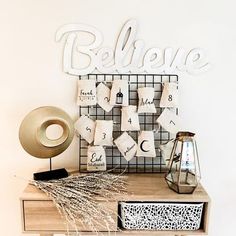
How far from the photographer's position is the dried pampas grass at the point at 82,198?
143 cm

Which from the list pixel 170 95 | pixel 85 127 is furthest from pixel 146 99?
pixel 85 127

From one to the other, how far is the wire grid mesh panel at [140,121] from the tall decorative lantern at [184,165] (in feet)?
0.68

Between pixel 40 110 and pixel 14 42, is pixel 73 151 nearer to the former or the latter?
pixel 40 110

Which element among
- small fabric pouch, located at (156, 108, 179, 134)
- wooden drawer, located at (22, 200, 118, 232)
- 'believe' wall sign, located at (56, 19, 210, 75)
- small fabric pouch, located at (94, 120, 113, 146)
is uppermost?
'believe' wall sign, located at (56, 19, 210, 75)

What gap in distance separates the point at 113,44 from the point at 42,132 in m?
0.53

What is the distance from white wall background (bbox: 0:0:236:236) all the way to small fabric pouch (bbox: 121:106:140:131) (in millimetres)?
240

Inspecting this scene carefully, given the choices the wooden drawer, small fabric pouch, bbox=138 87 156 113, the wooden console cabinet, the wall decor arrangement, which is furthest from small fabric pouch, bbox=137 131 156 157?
the wooden drawer

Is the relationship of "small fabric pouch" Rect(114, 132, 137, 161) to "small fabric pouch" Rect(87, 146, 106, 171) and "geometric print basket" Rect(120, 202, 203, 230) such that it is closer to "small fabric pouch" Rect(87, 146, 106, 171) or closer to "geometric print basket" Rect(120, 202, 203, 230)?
"small fabric pouch" Rect(87, 146, 106, 171)

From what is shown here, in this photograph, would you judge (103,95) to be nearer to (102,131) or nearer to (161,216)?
(102,131)

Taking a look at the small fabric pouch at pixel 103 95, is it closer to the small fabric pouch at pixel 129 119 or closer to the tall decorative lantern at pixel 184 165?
the small fabric pouch at pixel 129 119

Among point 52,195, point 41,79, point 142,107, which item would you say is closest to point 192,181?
point 142,107

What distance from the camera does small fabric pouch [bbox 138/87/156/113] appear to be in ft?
5.46

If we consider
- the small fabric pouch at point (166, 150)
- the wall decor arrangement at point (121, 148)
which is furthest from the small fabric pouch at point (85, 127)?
the small fabric pouch at point (166, 150)

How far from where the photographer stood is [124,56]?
1.68m
